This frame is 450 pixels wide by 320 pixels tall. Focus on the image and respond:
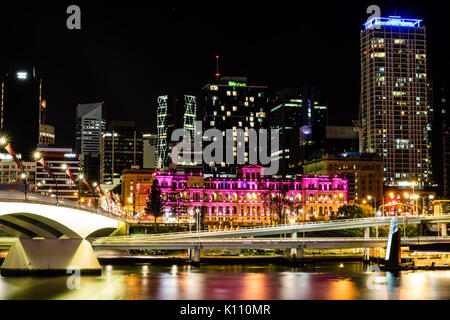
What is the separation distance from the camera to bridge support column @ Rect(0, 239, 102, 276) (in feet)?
267

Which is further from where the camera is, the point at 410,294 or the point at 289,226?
the point at 289,226

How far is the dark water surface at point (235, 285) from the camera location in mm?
68812

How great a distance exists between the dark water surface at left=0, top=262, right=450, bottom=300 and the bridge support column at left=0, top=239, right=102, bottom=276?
2.22 meters

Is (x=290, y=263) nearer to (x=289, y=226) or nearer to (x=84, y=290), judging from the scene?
(x=289, y=226)

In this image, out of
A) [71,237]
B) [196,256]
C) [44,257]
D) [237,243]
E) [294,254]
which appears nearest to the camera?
[44,257]

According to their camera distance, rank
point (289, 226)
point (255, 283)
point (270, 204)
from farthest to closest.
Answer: point (270, 204) → point (289, 226) → point (255, 283)

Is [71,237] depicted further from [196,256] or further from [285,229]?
[285,229]

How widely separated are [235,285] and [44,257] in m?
22.0

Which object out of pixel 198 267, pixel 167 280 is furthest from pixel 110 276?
pixel 198 267

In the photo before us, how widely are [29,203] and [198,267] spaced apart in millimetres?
30826

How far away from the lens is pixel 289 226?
123562mm

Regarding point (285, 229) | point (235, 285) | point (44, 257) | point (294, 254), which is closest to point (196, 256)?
point (294, 254)

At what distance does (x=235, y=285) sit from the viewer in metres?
78.9
